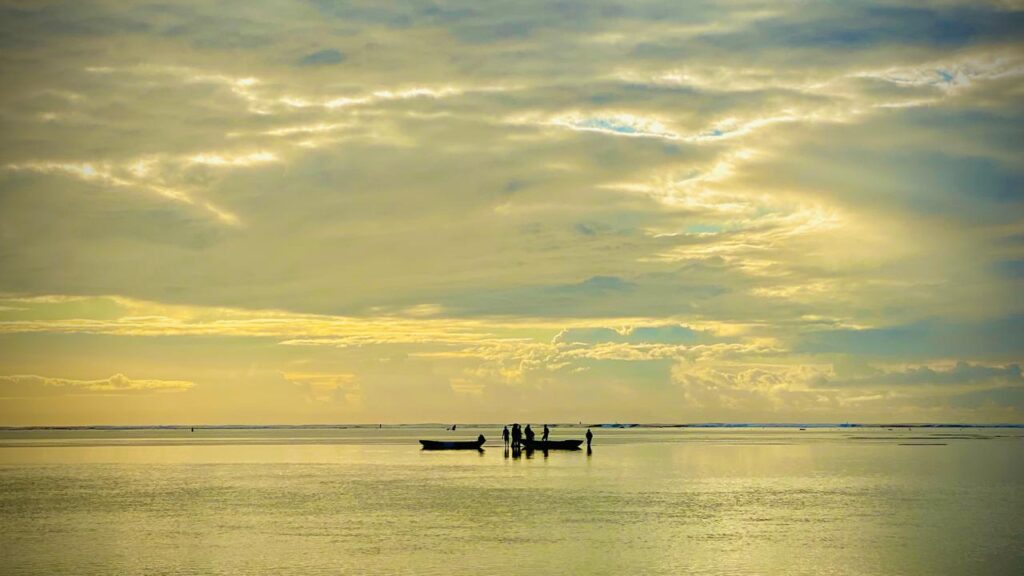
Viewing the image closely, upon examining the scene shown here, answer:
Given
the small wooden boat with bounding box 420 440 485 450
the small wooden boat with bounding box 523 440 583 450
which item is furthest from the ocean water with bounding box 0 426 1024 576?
the small wooden boat with bounding box 420 440 485 450

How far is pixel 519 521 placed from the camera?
41.7 meters

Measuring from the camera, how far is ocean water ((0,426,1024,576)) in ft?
105

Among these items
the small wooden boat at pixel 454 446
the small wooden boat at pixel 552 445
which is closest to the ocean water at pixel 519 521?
the small wooden boat at pixel 552 445

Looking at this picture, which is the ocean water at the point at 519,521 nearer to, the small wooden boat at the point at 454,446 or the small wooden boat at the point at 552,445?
the small wooden boat at the point at 552,445

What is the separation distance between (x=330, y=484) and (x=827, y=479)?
101ft

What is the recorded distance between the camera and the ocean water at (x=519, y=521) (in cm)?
3206

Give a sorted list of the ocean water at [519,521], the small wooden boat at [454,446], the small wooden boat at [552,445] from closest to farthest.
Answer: the ocean water at [519,521]
the small wooden boat at [552,445]
the small wooden boat at [454,446]

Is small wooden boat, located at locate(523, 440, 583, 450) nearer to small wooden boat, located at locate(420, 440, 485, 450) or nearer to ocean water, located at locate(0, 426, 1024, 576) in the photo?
small wooden boat, located at locate(420, 440, 485, 450)

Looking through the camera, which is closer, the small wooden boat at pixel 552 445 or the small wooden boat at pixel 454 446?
the small wooden boat at pixel 552 445

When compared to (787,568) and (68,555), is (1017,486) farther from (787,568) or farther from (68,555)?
(68,555)

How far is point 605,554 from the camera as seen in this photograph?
3331cm

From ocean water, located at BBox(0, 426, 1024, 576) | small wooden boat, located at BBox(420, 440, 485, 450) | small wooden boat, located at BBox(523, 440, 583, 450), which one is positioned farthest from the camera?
small wooden boat, located at BBox(420, 440, 485, 450)

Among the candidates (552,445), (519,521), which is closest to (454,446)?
(552,445)

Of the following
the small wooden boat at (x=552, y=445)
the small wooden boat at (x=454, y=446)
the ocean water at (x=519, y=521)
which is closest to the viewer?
the ocean water at (x=519, y=521)
